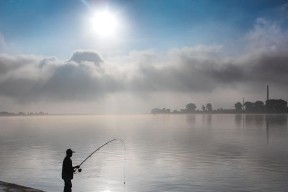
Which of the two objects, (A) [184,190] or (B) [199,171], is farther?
(B) [199,171]

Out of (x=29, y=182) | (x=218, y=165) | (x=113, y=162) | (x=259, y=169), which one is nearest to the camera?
(x=29, y=182)

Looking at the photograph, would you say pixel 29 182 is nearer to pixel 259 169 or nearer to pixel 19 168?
pixel 19 168

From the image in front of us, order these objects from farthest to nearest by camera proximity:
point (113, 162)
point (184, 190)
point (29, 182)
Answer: point (113, 162) → point (29, 182) → point (184, 190)

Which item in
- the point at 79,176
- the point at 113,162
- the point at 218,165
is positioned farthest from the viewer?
the point at 113,162

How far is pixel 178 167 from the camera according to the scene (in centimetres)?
4328

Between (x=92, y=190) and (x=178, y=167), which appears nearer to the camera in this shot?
(x=92, y=190)

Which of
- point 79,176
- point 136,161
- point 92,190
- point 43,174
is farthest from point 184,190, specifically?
point 136,161

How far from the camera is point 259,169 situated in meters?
41.9

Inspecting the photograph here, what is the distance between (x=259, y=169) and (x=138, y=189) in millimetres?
16031

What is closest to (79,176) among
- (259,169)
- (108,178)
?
(108,178)

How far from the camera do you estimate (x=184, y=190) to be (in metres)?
31.4

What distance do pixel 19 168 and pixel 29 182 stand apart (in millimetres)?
9308

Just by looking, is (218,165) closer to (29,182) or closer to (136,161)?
(136,161)

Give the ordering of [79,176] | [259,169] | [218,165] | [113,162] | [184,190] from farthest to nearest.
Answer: [113,162] < [218,165] < [259,169] < [79,176] < [184,190]
